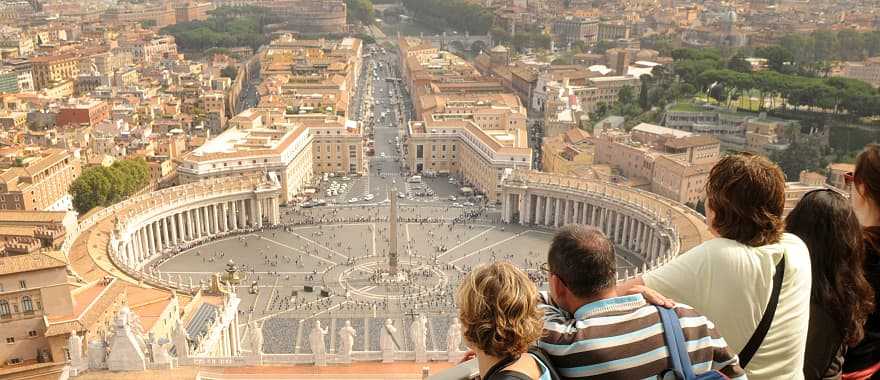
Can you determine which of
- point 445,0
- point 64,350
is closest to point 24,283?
point 64,350

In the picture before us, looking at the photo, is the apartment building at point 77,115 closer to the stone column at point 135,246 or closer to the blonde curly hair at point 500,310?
the stone column at point 135,246

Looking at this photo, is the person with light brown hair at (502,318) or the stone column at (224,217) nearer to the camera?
the person with light brown hair at (502,318)

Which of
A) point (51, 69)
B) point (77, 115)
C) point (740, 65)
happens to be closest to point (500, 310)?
point (77, 115)

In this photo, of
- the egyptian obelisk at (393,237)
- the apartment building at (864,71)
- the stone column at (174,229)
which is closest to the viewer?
the egyptian obelisk at (393,237)

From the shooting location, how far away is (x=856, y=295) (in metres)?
7.18

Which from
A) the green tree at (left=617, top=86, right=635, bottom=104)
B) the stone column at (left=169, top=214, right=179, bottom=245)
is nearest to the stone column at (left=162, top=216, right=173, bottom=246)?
the stone column at (left=169, top=214, right=179, bottom=245)

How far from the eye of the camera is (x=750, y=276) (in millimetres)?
6477

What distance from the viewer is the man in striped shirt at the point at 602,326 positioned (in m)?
5.76

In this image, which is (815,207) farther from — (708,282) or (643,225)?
(643,225)

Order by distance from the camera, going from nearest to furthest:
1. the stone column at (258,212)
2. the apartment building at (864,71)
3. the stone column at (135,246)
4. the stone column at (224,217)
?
1. the stone column at (135,246)
2. the stone column at (224,217)
3. the stone column at (258,212)
4. the apartment building at (864,71)

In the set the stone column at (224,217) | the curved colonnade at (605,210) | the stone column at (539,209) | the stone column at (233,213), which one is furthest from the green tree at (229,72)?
the stone column at (539,209)

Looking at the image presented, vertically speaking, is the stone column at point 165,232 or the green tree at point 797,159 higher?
the green tree at point 797,159

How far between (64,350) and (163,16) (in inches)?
7008

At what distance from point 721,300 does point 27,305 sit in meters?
28.3
